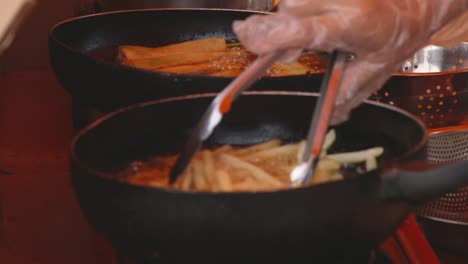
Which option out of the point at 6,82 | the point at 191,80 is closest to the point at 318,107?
the point at 191,80

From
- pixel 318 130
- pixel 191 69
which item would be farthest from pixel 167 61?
pixel 318 130

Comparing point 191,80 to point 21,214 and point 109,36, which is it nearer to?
point 21,214

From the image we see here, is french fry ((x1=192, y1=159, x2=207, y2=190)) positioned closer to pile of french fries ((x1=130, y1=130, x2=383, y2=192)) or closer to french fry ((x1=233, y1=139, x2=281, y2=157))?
pile of french fries ((x1=130, y1=130, x2=383, y2=192))

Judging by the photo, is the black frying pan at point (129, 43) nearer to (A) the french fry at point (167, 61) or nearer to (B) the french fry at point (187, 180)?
(A) the french fry at point (167, 61)

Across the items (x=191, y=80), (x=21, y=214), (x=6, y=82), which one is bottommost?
(x=6, y=82)

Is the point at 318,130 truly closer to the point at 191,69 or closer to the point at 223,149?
the point at 223,149

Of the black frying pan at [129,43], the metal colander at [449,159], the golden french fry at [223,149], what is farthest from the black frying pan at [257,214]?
the metal colander at [449,159]

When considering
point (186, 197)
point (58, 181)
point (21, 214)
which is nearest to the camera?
point (186, 197)
